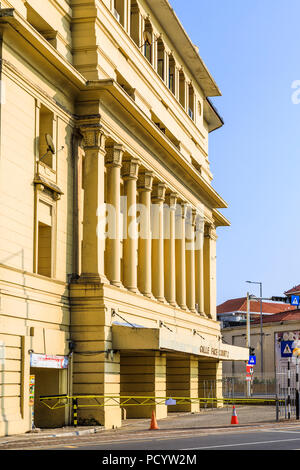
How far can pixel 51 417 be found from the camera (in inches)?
1321

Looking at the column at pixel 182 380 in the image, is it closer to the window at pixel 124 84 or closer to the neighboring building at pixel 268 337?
the window at pixel 124 84

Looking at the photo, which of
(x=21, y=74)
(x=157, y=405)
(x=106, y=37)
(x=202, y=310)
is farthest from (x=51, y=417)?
(x=202, y=310)

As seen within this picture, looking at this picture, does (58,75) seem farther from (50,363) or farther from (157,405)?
(157,405)

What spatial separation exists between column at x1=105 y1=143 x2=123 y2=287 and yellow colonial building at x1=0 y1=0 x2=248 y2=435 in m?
0.06

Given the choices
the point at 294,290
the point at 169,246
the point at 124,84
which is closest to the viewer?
the point at 124,84

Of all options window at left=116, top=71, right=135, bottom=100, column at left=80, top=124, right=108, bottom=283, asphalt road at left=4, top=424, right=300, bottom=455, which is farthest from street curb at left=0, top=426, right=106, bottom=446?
window at left=116, top=71, right=135, bottom=100

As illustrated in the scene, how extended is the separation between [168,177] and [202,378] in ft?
56.8

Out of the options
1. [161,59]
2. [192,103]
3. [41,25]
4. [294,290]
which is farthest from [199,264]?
[294,290]

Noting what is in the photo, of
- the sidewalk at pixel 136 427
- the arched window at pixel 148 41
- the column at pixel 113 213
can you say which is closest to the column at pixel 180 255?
the arched window at pixel 148 41

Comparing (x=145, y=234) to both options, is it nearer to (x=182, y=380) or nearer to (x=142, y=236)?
(x=142, y=236)

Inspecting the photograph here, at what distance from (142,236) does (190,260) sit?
11433mm

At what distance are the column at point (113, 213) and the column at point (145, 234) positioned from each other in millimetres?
4656

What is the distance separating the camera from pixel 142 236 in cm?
4316

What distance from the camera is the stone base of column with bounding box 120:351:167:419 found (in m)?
40.8
